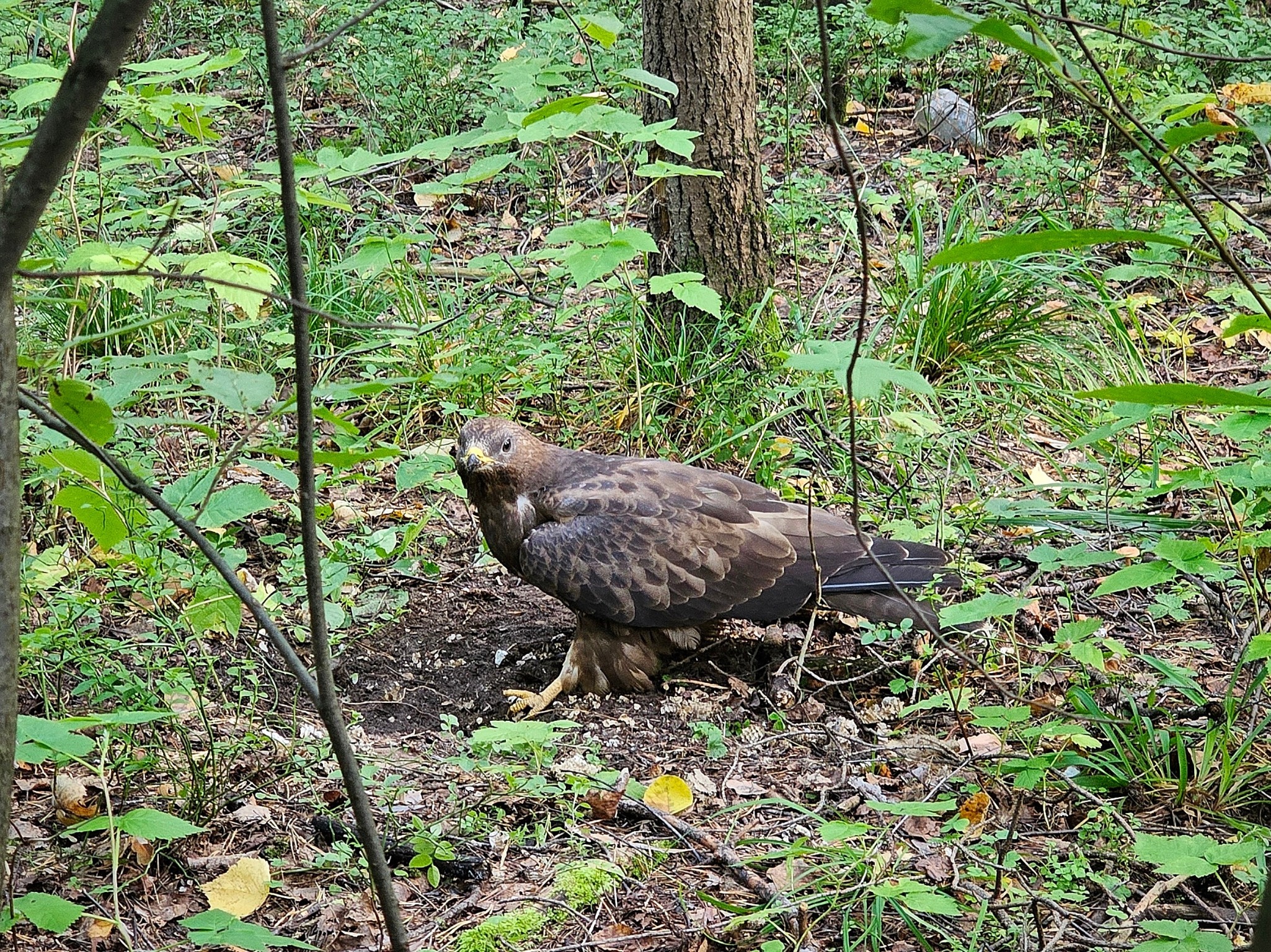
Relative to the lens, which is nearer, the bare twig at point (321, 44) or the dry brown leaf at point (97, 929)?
the bare twig at point (321, 44)

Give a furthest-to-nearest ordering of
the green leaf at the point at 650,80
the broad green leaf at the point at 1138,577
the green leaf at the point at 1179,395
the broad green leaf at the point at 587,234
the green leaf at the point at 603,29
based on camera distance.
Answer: the broad green leaf at the point at 587,234, the green leaf at the point at 650,80, the green leaf at the point at 603,29, the broad green leaf at the point at 1138,577, the green leaf at the point at 1179,395

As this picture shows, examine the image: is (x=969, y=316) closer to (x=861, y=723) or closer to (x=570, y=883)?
(x=861, y=723)

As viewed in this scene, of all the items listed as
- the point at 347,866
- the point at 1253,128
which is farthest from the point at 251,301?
the point at 1253,128

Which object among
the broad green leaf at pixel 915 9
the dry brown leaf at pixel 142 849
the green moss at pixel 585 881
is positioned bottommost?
the green moss at pixel 585 881

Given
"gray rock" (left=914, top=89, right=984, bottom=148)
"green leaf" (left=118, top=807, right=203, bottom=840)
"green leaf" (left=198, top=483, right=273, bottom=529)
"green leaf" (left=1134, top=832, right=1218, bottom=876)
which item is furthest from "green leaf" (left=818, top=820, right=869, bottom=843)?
"gray rock" (left=914, top=89, right=984, bottom=148)

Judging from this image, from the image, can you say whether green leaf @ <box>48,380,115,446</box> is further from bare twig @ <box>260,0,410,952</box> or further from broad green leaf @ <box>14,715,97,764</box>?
broad green leaf @ <box>14,715,97,764</box>

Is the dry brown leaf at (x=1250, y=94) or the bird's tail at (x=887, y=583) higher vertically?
the dry brown leaf at (x=1250, y=94)

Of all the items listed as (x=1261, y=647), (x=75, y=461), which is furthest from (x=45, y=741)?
(x=1261, y=647)

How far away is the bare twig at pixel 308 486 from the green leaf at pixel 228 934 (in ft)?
1.64

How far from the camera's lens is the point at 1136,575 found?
3.05 meters

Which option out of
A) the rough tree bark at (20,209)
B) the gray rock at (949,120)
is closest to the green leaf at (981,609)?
the rough tree bark at (20,209)

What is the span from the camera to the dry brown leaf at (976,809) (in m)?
3.38

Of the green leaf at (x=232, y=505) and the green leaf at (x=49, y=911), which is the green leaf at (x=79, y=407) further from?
the green leaf at (x=232, y=505)

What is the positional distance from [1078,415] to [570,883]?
Answer: 3.78m
